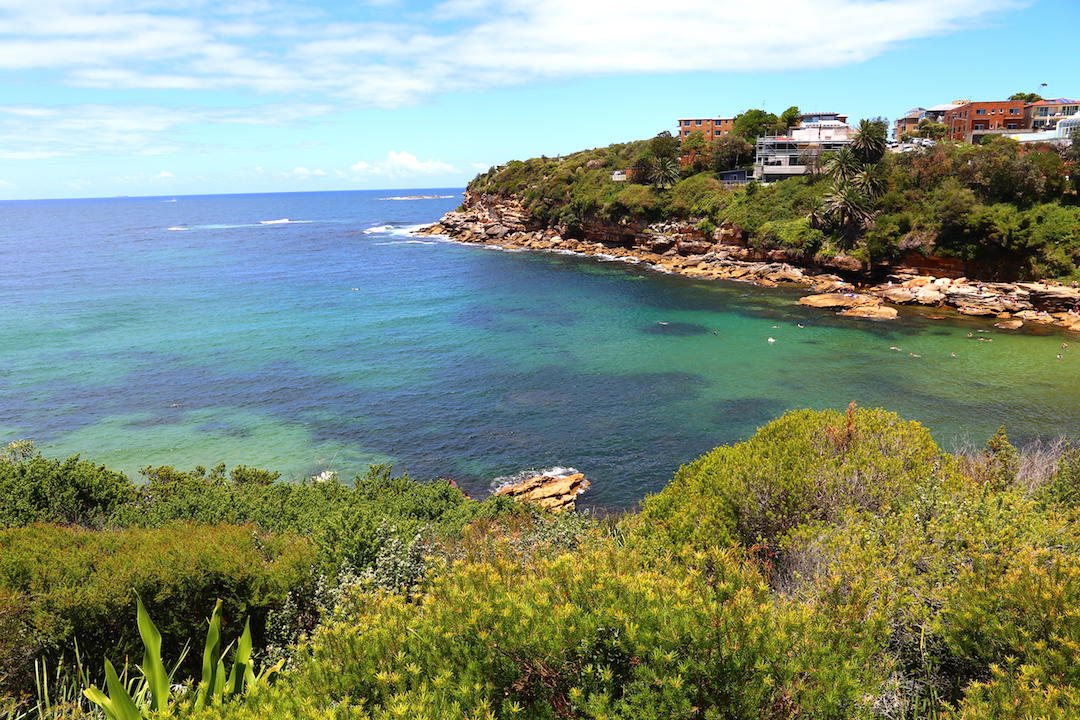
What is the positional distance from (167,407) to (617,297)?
132 feet

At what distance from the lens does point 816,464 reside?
14.0 meters

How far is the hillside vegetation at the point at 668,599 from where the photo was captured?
647 centimetres

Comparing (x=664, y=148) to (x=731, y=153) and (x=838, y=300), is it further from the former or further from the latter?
(x=838, y=300)

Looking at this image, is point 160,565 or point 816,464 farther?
point 816,464

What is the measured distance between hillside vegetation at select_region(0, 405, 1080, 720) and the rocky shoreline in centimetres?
4295

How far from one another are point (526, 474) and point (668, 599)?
68.0 feet

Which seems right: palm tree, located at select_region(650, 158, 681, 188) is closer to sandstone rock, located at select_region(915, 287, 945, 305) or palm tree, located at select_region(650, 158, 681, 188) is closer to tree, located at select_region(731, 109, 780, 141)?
tree, located at select_region(731, 109, 780, 141)

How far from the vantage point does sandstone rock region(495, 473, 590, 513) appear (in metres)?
24.7

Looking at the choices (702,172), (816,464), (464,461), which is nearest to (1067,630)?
(816,464)

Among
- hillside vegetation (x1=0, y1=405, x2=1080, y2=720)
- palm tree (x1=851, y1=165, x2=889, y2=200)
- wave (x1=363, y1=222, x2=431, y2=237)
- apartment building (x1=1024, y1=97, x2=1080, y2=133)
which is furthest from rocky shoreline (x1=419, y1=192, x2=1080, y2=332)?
apartment building (x1=1024, y1=97, x2=1080, y2=133)

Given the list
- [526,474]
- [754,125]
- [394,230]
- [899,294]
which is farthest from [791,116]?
[526,474]

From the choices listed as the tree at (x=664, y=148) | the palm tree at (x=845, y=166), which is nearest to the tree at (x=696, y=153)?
the tree at (x=664, y=148)

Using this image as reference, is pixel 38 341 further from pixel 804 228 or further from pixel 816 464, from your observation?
pixel 804 228

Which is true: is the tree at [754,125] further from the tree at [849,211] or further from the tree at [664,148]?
the tree at [849,211]
